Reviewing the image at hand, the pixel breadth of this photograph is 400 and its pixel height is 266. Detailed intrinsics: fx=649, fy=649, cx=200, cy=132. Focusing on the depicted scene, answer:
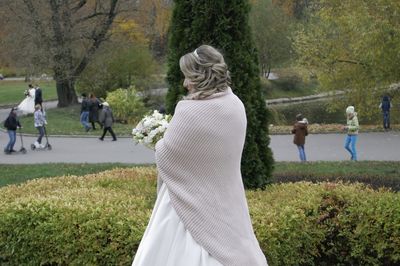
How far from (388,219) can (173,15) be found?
3076 mm

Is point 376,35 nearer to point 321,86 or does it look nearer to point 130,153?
point 321,86

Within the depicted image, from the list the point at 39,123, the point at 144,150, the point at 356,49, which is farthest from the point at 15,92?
the point at 356,49

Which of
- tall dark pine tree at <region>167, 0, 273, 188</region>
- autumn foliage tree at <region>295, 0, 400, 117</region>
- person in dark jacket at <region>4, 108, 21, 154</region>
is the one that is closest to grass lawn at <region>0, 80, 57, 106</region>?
person in dark jacket at <region>4, 108, 21, 154</region>

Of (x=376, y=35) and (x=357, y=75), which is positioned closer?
(x=376, y=35)

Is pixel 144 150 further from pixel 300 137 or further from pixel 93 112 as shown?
pixel 93 112

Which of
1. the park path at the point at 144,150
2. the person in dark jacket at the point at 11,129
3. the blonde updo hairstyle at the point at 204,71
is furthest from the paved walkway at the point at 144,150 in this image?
the blonde updo hairstyle at the point at 204,71

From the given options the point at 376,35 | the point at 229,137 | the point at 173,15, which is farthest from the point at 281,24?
the point at 229,137

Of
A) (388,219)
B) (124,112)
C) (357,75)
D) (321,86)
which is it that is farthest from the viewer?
(124,112)

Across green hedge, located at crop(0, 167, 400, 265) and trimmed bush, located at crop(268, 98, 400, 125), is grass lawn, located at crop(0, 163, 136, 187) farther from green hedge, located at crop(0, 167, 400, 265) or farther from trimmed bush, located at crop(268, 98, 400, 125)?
trimmed bush, located at crop(268, 98, 400, 125)

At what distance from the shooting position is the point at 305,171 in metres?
11.9

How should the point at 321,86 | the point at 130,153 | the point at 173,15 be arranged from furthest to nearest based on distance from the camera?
the point at 321,86, the point at 130,153, the point at 173,15

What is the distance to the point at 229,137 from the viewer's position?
11.1 feet

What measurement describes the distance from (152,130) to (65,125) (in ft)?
72.6

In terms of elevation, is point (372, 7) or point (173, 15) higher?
point (173, 15)
